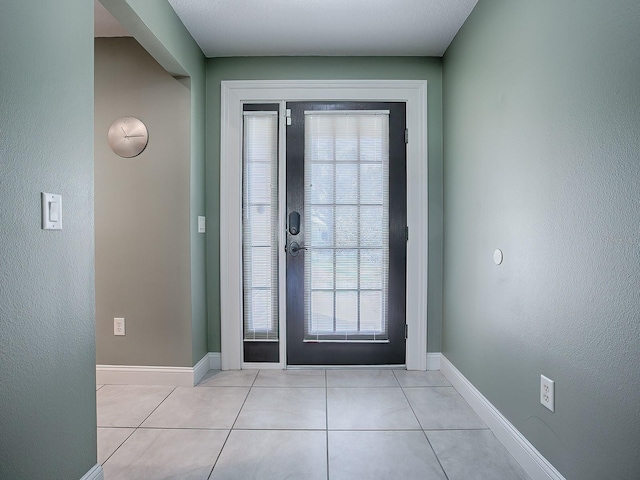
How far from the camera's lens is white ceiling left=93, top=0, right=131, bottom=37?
2.28 metres

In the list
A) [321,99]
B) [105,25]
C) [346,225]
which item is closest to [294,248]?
[346,225]

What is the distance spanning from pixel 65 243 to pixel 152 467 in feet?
3.38

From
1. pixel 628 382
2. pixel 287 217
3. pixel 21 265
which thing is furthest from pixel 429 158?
pixel 21 265

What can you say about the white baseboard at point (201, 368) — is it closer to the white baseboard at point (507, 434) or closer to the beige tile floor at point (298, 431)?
the beige tile floor at point (298, 431)

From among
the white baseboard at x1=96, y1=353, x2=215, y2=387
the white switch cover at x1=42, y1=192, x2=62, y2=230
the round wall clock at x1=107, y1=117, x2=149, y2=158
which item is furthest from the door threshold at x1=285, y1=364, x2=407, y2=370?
the white switch cover at x1=42, y1=192, x2=62, y2=230

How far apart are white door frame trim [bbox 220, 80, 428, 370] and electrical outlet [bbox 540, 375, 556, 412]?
129 cm

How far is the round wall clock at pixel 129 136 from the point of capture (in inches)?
100

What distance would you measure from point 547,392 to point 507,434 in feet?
1.42

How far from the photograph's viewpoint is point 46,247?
1247mm

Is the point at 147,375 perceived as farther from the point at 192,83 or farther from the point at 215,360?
the point at 192,83

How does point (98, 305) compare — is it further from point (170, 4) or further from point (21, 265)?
point (170, 4)

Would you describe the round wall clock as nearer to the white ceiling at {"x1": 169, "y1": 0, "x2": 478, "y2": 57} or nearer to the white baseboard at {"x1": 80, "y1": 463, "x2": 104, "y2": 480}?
the white ceiling at {"x1": 169, "y1": 0, "x2": 478, "y2": 57}

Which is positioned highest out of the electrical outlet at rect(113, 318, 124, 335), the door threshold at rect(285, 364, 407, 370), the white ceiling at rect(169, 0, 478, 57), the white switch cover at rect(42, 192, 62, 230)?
the white ceiling at rect(169, 0, 478, 57)

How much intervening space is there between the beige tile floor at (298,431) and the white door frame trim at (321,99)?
0.52 metres
